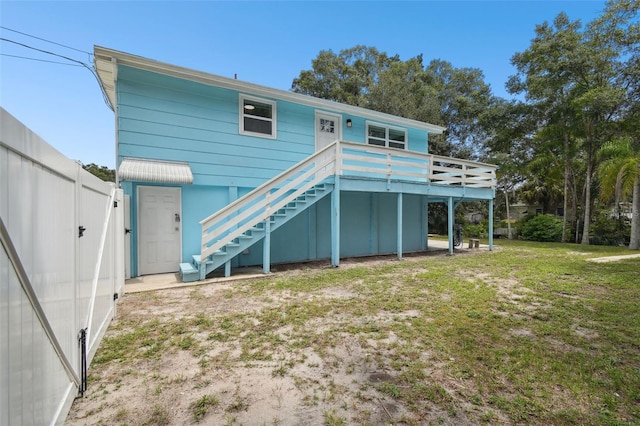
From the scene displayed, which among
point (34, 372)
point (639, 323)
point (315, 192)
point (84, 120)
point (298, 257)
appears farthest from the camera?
point (84, 120)

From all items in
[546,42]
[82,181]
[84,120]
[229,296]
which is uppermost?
[546,42]

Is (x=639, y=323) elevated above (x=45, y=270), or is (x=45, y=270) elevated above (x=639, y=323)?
(x=45, y=270)

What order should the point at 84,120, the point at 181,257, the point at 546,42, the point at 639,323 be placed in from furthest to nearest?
the point at 546,42, the point at 84,120, the point at 181,257, the point at 639,323

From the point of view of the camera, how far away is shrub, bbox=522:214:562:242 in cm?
1606

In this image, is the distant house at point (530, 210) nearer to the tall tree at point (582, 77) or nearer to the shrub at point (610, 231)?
the shrub at point (610, 231)

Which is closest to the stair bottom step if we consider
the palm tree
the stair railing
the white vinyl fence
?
the stair railing

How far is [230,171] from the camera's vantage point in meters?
7.73

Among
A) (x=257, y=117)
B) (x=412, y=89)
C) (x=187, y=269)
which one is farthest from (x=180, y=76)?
(x=412, y=89)

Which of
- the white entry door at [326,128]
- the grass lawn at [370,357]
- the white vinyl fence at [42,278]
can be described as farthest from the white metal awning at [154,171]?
the white entry door at [326,128]

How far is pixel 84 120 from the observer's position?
12219 millimetres

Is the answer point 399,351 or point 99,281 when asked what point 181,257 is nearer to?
point 99,281

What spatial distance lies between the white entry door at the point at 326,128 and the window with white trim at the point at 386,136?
127 cm

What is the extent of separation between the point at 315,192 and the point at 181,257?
3.66 m

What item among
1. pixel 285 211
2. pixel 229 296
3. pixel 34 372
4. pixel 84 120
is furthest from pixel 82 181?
pixel 84 120
